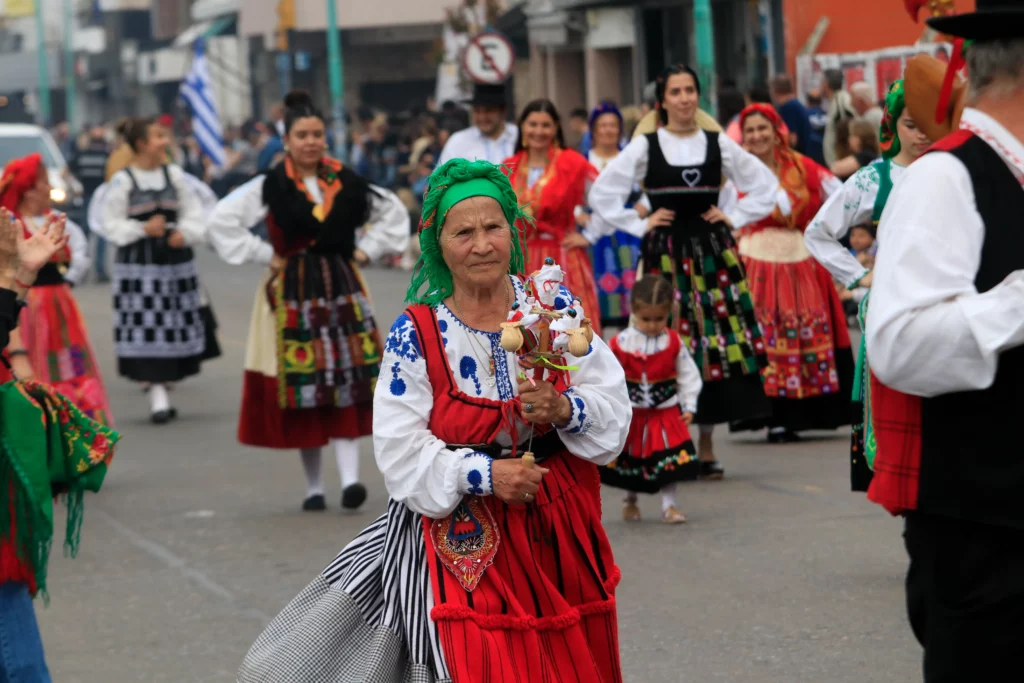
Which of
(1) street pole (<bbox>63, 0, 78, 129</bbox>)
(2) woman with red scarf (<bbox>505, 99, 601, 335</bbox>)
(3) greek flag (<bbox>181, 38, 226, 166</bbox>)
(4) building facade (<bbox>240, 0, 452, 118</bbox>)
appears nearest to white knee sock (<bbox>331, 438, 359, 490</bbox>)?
(2) woman with red scarf (<bbox>505, 99, 601, 335</bbox>)

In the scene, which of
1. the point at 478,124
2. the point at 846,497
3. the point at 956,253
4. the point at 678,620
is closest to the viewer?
the point at 956,253

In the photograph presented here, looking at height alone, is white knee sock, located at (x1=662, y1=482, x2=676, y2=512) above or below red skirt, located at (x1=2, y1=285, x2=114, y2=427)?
below

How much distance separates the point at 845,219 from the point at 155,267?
6888mm

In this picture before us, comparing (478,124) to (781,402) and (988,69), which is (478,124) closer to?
(781,402)

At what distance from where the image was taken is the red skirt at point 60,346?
1041cm

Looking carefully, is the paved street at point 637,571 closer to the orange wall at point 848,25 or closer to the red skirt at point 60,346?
the red skirt at point 60,346

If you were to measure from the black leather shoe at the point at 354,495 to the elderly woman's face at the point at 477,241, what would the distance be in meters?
4.53

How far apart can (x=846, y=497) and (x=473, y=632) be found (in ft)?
15.4

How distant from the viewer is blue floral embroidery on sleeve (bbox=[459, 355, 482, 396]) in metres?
4.32

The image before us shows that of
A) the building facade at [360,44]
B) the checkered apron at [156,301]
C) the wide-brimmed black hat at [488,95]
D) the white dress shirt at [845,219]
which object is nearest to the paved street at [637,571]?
the white dress shirt at [845,219]

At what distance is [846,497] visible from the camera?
853 cm

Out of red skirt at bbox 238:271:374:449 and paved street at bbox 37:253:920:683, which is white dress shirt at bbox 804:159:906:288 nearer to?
paved street at bbox 37:253:920:683

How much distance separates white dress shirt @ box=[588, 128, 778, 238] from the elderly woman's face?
5.19 meters

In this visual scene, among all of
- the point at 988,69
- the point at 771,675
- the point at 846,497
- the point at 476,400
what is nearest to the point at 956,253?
the point at 988,69
